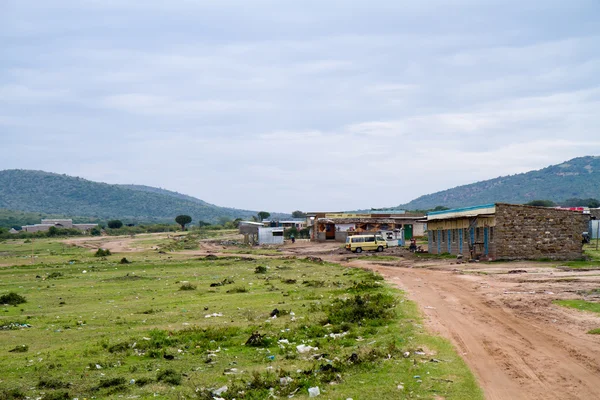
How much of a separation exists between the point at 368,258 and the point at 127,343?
1570 inches

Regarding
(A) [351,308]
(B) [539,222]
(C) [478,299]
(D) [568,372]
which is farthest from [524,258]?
(D) [568,372]

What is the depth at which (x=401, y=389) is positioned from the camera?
10.9 m

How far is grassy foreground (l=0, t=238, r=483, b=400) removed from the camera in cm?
1155

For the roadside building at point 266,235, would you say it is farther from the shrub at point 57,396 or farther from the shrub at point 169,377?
the shrub at point 57,396

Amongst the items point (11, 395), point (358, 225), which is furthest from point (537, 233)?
point (358, 225)

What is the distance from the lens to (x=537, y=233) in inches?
1622

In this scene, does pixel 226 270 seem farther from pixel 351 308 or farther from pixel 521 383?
pixel 521 383

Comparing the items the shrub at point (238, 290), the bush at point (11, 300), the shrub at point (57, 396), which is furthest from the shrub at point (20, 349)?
the shrub at point (238, 290)

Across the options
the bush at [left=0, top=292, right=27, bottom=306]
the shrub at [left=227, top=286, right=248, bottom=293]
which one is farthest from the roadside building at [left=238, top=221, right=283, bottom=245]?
the bush at [left=0, top=292, right=27, bottom=306]

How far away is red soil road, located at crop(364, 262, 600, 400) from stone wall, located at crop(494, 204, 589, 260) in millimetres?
19424

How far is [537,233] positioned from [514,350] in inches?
1171

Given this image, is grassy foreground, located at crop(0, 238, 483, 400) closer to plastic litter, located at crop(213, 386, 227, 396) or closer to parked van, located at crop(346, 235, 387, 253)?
plastic litter, located at crop(213, 386, 227, 396)

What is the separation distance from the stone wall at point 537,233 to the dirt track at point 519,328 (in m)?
9.61

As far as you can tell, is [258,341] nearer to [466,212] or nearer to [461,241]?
[466,212]
